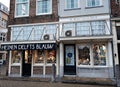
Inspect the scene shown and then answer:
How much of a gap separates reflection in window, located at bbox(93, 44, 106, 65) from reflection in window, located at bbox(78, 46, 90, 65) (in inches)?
23.3

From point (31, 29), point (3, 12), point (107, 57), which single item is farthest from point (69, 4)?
point (3, 12)

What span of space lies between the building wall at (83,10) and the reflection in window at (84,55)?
10.1 feet

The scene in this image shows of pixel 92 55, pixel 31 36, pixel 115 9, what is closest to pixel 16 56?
pixel 31 36

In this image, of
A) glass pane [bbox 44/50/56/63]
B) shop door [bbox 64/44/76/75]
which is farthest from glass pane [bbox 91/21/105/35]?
glass pane [bbox 44/50/56/63]

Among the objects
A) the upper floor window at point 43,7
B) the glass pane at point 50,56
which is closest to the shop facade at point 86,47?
the glass pane at point 50,56

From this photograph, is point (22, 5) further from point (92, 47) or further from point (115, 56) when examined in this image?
point (115, 56)

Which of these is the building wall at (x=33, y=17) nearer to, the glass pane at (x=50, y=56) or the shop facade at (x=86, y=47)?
the shop facade at (x=86, y=47)

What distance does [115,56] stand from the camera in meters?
13.0

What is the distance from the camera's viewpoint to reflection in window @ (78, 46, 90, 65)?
13.8 meters

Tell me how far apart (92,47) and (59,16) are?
4153 millimetres

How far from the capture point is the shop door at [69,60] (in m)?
14.1

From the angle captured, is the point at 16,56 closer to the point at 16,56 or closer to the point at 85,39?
the point at 16,56

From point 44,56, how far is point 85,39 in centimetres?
419

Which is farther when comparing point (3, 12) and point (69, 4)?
point (3, 12)
